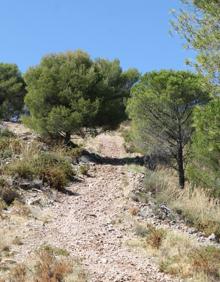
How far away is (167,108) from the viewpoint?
20141 millimetres

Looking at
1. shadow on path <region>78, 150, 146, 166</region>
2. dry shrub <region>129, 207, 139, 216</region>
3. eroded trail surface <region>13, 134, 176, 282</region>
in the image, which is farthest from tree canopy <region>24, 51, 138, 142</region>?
dry shrub <region>129, 207, 139, 216</region>

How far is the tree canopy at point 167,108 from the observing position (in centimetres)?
1958

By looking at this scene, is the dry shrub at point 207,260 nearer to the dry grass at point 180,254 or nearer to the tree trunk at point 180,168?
the dry grass at point 180,254

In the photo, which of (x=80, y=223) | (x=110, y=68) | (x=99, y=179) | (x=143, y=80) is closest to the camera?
(x=80, y=223)

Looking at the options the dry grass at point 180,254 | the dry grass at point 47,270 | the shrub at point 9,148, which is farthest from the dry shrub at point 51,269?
the shrub at point 9,148

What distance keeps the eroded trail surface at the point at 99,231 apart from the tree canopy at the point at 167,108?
2741 millimetres

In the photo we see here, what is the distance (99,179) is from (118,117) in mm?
8539

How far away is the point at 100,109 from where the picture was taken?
84.0 feet

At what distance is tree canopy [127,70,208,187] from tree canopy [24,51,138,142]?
4.02m

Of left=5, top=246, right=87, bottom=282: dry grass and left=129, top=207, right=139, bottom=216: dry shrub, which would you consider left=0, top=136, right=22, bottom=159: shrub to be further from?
left=5, top=246, right=87, bottom=282: dry grass

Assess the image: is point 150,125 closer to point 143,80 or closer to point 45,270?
point 143,80

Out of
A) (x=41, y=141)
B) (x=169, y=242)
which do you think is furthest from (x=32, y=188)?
(x=41, y=141)

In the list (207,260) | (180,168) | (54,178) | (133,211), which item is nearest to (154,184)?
(133,211)

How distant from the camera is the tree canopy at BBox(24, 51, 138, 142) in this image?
24.2m
